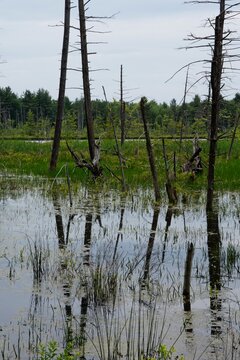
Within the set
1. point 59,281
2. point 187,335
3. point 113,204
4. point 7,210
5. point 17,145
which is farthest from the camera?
point 17,145

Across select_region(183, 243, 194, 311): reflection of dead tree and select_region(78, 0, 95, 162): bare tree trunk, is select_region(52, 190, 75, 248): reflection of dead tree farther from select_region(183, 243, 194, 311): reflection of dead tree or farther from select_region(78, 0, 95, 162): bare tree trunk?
select_region(78, 0, 95, 162): bare tree trunk

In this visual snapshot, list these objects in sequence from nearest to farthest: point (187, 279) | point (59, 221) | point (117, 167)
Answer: point (187, 279), point (59, 221), point (117, 167)

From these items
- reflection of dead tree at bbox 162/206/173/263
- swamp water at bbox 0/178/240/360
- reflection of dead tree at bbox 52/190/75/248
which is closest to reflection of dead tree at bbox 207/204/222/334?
swamp water at bbox 0/178/240/360

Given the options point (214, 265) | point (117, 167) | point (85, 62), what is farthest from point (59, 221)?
point (117, 167)

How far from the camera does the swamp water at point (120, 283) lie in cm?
518

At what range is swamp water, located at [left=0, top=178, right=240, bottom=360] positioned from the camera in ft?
17.0

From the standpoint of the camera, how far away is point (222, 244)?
944cm

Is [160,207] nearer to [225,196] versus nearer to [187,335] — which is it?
[225,196]

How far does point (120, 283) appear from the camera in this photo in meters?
6.95

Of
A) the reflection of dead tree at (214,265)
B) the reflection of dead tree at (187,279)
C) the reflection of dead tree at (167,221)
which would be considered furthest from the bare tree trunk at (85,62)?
the reflection of dead tree at (187,279)

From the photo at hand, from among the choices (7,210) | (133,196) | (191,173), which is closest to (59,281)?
(7,210)

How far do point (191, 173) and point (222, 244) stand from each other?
9.23 m

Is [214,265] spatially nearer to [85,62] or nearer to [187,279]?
[187,279]

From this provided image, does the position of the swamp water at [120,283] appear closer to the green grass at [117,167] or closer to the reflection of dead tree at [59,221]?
the reflection of dead tree at [59,221]
